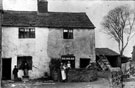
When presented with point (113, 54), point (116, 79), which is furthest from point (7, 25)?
point (113, 54)

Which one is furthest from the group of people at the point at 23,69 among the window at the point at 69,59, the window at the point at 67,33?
the window at the point at 67,33

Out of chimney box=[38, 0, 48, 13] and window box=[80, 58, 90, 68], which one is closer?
window box=[80, 58, 90, 68]

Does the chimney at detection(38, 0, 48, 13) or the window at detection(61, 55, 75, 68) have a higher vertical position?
the chimney at detection(38, 0, 48, 13)

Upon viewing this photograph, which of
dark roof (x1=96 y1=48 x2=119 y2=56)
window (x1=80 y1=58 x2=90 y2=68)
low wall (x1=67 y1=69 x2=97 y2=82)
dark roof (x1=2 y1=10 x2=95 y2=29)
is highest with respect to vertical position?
dark roof (x1=2 y1=10 x2=95 y2=29)

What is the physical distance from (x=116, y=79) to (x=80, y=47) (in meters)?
15.1

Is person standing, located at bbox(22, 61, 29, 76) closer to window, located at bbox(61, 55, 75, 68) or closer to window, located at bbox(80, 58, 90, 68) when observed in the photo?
window, located at bbox(61, 55, 75, 68)

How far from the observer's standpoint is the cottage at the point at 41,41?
31.9 meters

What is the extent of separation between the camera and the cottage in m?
31.9

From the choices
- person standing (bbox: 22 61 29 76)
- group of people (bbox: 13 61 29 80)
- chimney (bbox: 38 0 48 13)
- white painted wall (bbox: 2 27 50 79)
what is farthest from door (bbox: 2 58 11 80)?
chimney (bbox: 38 0 48 13)

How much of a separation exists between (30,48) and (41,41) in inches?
61.1

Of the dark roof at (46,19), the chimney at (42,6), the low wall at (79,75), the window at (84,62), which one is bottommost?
the low wall at (79,75)

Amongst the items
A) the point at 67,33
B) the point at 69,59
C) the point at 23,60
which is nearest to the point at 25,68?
the point at 23,60

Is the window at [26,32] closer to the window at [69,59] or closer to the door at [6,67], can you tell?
the door at [6,67]

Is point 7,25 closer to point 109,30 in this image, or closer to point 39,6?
point 39,6
